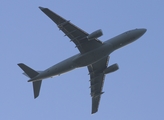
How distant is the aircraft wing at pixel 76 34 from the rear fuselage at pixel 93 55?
3.50ft

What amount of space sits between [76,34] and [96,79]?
14.1m

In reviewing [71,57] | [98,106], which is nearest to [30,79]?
[71,57]

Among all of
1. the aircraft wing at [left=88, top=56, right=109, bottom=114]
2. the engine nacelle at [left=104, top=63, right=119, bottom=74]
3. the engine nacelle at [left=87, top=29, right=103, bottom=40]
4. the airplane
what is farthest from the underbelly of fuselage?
the engine nacelle at [left=104, top=63, right=119, bottom=74]

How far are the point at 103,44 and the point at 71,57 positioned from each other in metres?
6.99

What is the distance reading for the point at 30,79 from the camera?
72.1 metres

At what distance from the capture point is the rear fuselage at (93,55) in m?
70.4

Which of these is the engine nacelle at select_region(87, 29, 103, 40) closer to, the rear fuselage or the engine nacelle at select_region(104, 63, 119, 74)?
the rear fuselage

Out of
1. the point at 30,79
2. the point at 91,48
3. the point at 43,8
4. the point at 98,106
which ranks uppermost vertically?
the point at 43,8

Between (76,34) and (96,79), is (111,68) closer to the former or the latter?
(96,79)

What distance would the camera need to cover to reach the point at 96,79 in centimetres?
7988

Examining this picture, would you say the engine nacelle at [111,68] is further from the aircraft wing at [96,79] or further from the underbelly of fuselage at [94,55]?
the underbelly of fuselage at [94,55]

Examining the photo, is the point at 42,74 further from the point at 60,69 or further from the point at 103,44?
the point at 103,44

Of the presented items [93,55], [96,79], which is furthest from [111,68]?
[93,55]

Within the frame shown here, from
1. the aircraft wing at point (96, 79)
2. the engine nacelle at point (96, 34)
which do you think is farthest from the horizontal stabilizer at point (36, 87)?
the engine nacelle at point (96, 34)
